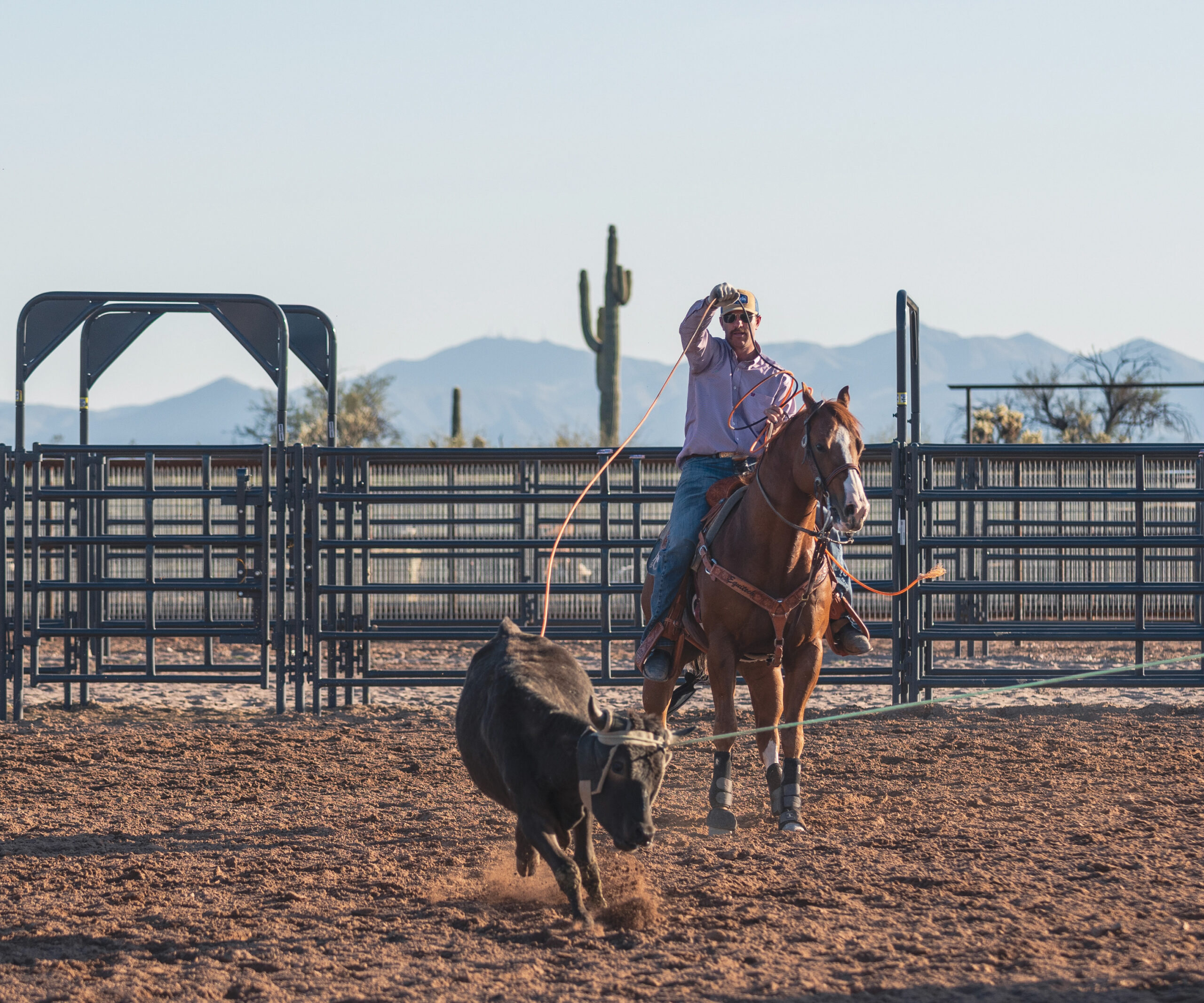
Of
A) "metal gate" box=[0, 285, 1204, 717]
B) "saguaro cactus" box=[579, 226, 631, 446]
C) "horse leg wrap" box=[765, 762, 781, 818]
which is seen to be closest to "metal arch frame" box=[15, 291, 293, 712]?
"metal gate" box=[0, 285, 1204, 717]

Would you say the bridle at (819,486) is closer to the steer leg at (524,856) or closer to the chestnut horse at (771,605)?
the chestnut horse at (771,605)

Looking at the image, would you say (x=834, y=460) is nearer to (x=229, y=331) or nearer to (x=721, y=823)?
(x=721, y=823)

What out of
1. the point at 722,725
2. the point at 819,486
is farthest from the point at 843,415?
the point at 722,725

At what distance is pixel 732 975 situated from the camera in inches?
156

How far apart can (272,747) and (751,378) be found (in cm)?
432

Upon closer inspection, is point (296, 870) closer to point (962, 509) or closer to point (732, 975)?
point (732, 975)

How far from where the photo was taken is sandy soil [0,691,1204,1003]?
3984 mm

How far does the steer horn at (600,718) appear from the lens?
423 cm

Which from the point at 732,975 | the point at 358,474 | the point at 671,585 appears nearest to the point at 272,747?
the point at 358,474

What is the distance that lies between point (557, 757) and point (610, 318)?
30958mm

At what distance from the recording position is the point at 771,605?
588 cm

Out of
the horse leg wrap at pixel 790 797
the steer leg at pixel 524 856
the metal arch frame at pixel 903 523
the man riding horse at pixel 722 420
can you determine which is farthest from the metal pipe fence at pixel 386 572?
the steer leg at pixel 524 856

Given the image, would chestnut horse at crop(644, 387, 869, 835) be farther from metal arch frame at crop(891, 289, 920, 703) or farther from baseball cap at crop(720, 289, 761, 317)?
metal arch frame at crop(891, 289, 920, 703)

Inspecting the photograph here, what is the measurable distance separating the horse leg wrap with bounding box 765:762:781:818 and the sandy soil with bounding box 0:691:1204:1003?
0.46ft
